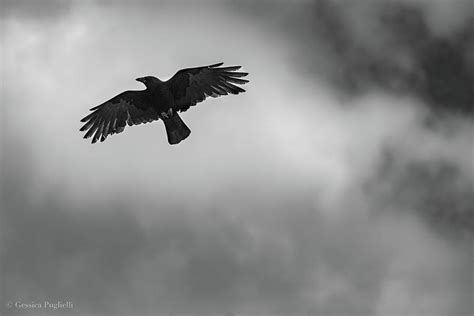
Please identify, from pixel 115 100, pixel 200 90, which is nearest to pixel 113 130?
pixel 115 100

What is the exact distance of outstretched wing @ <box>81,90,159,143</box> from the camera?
31906 millimetres

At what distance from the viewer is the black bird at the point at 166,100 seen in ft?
98.8

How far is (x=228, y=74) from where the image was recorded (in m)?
29.9

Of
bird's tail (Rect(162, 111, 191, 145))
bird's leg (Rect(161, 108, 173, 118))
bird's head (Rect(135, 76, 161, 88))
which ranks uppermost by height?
bird's head (Rect(135, 76, 161, 88))

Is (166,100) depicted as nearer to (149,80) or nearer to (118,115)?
(149,80)

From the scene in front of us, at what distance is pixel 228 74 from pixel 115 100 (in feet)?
14.9

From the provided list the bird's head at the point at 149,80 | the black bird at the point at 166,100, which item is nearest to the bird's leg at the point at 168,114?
the black bird at the point at 166,100

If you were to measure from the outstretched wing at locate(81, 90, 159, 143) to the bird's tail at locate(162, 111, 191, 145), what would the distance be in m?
0.91

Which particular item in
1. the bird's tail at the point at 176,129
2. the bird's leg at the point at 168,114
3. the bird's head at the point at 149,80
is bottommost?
the bird's tail at the point at 176,129

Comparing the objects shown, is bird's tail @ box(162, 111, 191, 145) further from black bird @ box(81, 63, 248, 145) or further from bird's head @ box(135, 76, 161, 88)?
bird's head @ box(135, 76, 161, 88)

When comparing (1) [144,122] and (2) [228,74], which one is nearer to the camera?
(2) [228,74]

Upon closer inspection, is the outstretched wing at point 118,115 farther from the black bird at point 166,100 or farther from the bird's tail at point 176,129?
the bird's tail at point 176,129

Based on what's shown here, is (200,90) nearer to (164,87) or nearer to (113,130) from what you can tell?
(164,87)

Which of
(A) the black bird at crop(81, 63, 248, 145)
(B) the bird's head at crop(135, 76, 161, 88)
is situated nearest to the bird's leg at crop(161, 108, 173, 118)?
(A) the black bird at crop(81, 63, 248, 145)
